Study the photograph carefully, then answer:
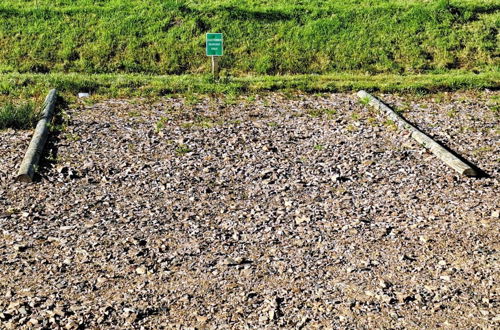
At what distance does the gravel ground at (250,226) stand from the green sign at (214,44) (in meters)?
3.07

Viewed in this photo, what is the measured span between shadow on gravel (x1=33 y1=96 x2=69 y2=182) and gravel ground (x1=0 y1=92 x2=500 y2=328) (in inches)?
2.6

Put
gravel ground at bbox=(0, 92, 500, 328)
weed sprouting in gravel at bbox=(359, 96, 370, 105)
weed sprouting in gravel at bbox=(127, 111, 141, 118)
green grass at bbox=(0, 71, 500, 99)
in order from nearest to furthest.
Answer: gravel ground at bbox=(0, 92, 500, 328), weed sprouting in gravel at bbox=(127, 111, 141, 118), weed sprouting in gravel at bbox=(359, 96, 370, 105), green grass at bbox=(0, 71, 500, 99)

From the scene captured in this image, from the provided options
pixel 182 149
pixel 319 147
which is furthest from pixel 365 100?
pixel 182 149

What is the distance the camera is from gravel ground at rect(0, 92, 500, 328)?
632cm

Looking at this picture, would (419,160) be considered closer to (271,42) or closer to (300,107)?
(300,107)

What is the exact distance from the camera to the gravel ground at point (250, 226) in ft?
20.7

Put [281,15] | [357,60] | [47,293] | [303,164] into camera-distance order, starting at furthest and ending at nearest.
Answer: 1. [281,15]
2. [357,60]
3. [303,164]
4. [47,293]

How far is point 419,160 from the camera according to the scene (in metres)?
10.4

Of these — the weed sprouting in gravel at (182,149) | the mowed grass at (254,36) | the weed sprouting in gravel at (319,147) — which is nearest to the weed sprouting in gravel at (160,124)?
the weed sprouting in gravel at (182,149)

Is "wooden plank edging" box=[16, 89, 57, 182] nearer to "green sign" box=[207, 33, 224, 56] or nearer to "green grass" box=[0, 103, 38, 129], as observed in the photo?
"green grass" box=[0, 103, 38, 129]

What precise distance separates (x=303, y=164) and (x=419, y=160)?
1.80 meters

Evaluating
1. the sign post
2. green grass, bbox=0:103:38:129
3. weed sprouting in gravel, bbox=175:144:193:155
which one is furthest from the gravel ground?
the sign post

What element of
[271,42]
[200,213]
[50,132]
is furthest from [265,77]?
[200,213]

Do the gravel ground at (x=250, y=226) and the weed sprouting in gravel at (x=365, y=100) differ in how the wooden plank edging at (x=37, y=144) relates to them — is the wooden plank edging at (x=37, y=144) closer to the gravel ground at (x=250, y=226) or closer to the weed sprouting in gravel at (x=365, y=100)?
the gravel ground at (x=250, y=226)
